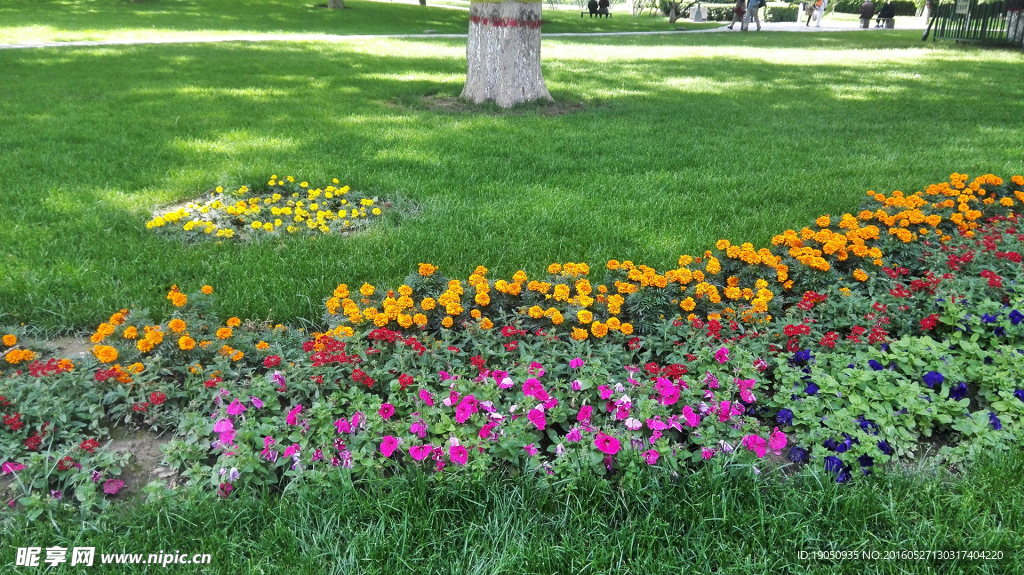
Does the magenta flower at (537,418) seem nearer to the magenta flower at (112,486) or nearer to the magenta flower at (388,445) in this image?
the magenta flower at (388,445)

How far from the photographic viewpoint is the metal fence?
60.0 feet

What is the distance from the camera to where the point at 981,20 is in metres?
19.4

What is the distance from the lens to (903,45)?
19.7 m

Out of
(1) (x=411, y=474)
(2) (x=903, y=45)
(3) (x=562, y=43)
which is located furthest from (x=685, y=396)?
(2) (x=903, y=45)

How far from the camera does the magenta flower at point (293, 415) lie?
8.29ft

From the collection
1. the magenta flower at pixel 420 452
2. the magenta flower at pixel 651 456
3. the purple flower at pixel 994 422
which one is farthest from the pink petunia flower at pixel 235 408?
the purple flower at pixel 994 422

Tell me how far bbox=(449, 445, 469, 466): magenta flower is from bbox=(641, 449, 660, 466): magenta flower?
0.65 m

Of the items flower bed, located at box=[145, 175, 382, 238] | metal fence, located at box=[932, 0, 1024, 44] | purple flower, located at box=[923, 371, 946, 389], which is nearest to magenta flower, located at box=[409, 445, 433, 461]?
purple flower, located at box=[923, 371, 946, 389]

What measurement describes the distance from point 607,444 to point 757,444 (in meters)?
0.55

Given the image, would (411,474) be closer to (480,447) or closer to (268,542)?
(480,447)

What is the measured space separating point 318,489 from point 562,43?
61.3 ft

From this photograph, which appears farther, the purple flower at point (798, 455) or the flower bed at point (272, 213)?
the flower bed at point (272, 213)

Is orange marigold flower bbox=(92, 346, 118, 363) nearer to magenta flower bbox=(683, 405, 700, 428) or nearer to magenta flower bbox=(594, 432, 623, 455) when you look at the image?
magenta flower bbox=(594, 432, 623, 455)

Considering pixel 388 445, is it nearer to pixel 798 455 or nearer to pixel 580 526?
pixel 580 526
